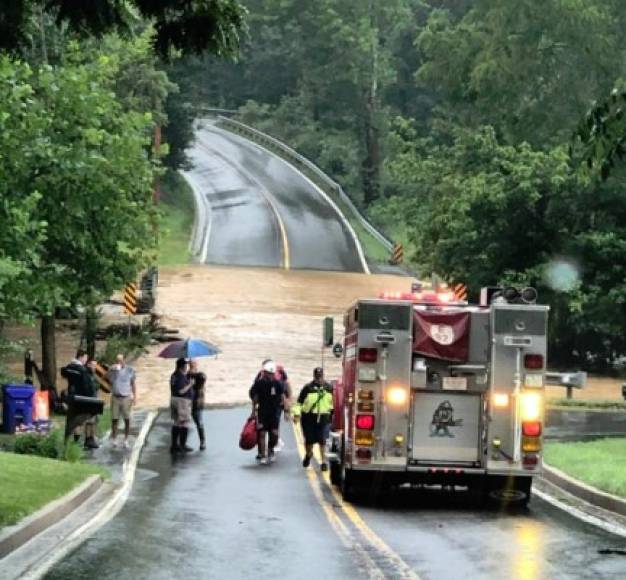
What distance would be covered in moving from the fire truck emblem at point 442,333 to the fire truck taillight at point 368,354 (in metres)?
0.79

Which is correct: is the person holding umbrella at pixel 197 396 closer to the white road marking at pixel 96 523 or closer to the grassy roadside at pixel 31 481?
the white road marking at pixel 96 523

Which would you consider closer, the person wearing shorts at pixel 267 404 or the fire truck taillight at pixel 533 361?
the fire truck taillight at pixel 533 361

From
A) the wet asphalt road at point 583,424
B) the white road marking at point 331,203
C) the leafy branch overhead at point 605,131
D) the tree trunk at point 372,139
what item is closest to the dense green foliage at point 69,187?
the wet asphalt road at point 583,424

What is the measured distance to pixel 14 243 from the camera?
2342 cm

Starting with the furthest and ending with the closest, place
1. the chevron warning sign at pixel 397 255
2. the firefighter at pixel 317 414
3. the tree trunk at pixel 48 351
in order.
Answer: the chevron warning sign at pixel 397 255
the tree trunk at pixel 48 351
the firefighter at pixel 317 414

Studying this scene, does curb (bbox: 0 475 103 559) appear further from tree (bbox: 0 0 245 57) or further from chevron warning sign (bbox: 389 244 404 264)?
chevron warning sign (bbox: 389 244 404 264)

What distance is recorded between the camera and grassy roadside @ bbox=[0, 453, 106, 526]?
46.6ft

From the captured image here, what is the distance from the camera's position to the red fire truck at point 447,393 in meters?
16.7

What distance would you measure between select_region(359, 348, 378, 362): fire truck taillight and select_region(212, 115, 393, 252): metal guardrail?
53064 millimetres

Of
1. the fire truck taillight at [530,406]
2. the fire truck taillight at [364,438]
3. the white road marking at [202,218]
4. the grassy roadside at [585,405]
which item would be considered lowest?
the fire truck taillight at [364,438]

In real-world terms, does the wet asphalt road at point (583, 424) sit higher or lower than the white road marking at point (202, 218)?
lower

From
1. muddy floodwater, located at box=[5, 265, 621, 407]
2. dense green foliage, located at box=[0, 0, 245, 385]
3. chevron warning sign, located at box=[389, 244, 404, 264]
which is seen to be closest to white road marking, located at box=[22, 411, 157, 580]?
dense green foliage, located at box=[0, 0, 245, 385]

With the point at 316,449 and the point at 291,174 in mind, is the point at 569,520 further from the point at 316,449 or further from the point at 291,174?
the point at 291,174

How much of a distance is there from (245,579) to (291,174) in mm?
79106
